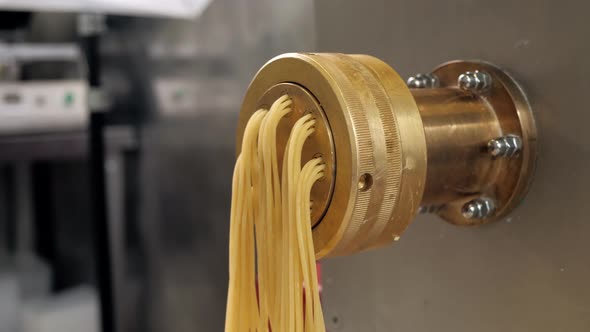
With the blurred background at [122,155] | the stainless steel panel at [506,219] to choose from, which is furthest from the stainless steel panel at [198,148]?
the stainless steel panel at [506,219]

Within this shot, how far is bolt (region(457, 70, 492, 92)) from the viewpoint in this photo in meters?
0.24

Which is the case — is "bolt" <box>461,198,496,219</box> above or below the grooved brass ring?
below

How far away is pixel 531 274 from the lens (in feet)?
0.79

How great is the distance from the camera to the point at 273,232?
0.68ft

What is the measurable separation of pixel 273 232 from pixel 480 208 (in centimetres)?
10

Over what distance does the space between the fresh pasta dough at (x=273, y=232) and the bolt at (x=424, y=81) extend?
0.09 meters

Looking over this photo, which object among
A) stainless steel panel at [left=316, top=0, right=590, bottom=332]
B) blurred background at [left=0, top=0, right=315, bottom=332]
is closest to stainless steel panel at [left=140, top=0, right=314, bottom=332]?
blurred background at [left=0, top=0, right=315, bottom=332]

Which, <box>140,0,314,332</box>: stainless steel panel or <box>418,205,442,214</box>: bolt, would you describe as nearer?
<box>418,205,442,214</box>: bolt

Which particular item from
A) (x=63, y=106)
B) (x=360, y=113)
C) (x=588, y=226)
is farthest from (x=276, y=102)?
(x=63, y=106)

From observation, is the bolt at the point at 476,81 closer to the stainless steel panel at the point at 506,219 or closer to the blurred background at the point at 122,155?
the stainless steel panel at the point at 506,219

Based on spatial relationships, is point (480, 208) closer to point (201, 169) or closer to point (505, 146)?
point (505, 146)

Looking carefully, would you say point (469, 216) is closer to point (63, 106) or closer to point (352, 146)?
point (352, 146)

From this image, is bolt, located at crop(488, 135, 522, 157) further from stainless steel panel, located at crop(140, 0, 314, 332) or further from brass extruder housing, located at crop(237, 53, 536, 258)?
stainless steel panel, located at crop(140, 0, 314, 332)

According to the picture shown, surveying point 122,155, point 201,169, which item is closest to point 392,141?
point 201,169
